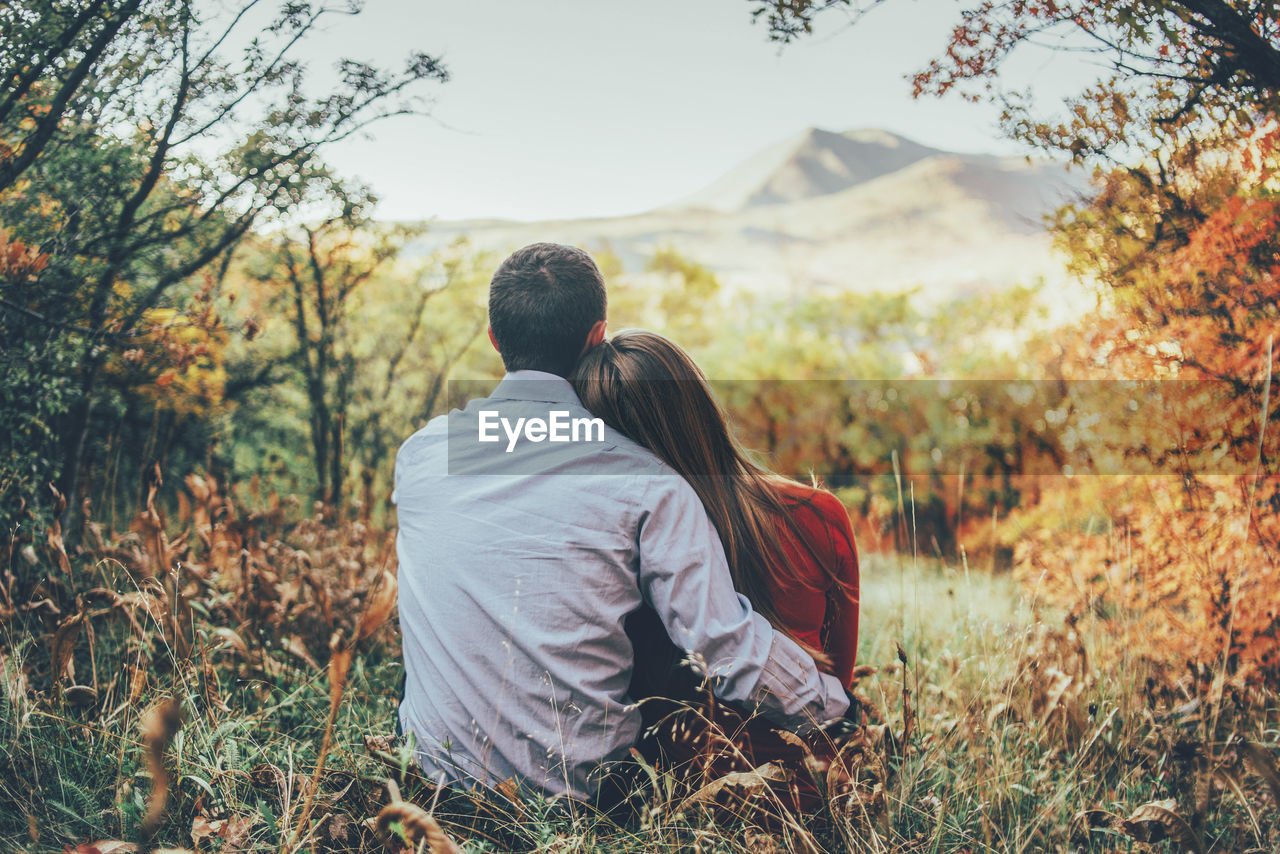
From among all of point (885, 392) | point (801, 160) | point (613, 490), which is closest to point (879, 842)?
point (613, 490)

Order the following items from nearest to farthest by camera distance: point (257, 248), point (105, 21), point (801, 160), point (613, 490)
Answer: point (613, 490) → point (105, 21) → point (257, 248) → point (801, 160)

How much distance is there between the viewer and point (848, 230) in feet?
60.4

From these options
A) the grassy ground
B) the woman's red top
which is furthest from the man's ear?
the grassy ground

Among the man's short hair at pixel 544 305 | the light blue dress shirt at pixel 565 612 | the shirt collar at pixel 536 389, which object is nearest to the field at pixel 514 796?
the light blue dress shirt at pixel 565 612

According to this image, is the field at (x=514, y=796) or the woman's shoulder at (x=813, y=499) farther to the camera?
the woman's shoulder at (x=813, y=499)

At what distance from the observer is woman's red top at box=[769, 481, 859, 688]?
165cm

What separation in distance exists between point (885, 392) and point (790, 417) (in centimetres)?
97

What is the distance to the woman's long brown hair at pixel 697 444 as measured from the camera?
5.33ft

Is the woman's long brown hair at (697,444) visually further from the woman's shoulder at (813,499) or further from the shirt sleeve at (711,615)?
the shirt sleeve at (711,615)

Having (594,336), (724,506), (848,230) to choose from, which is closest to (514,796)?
(724,506)

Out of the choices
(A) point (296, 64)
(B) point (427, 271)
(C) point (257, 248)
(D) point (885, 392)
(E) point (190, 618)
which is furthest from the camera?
(D) point (885, 392)

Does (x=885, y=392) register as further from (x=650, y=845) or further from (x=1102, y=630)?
(x=650, y=845)

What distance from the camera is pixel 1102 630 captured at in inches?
93.5

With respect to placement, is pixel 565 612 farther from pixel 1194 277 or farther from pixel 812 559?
pixel 1194 277
